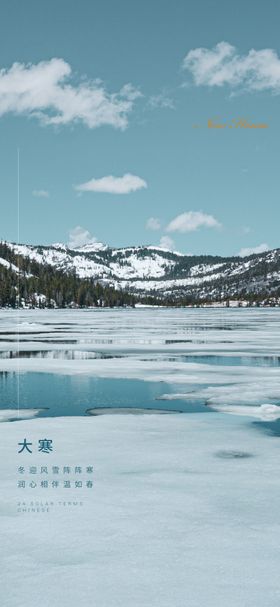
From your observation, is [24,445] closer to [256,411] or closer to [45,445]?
[45,445]

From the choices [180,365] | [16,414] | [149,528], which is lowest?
[149,528]

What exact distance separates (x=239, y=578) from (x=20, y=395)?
12.6 meters

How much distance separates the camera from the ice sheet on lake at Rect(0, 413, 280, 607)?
512cm

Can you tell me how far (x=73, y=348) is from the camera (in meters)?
34.2

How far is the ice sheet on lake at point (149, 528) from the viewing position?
5125 mm

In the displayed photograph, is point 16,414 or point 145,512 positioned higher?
point 16,414

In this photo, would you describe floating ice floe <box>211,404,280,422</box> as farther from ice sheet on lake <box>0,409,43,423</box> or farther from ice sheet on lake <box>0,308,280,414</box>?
ice sheet on lake <box>0,409,43,423</box>

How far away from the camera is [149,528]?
6.52m

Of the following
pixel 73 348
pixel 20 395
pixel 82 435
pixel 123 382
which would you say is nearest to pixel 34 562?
pixel 82 435

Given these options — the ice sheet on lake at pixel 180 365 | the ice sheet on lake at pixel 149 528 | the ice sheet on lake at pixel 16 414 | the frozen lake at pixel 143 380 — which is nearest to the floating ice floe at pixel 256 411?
the frozen lake at pixel 143 380

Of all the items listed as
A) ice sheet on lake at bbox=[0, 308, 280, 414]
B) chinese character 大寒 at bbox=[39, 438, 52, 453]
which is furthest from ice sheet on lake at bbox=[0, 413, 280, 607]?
ice sheet on lake at bbox=[0, 308, 280, 414]

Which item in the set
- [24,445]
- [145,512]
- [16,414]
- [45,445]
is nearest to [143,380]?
[16,414]

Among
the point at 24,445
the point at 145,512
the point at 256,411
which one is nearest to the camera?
the point at 145,512

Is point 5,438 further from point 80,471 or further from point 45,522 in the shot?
point 45,522
